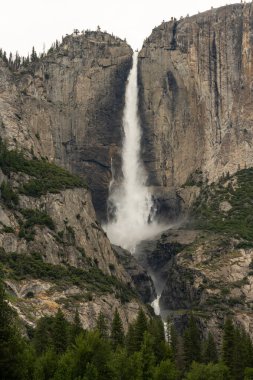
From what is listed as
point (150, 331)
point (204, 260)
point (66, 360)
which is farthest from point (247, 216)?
point (66, 360)

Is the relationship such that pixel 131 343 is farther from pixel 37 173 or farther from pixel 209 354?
pixel 37 173

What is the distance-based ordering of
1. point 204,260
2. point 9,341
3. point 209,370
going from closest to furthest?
point 9,341
point 209,370
point 204,260

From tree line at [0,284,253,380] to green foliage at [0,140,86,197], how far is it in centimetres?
4200

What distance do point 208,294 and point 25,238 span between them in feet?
117

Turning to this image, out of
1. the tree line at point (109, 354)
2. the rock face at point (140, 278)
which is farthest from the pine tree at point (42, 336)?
the rock face at point (140, 278)

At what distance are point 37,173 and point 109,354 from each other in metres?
79.4

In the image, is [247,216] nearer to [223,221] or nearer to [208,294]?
[223,221]

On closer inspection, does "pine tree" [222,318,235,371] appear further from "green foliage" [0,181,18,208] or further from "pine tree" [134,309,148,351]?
"green foliage" [0,181,18,208]

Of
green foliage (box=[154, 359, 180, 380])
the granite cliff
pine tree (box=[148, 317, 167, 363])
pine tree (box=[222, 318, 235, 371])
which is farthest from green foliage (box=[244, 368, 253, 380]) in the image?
the granite cliff

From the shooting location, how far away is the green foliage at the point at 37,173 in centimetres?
17450

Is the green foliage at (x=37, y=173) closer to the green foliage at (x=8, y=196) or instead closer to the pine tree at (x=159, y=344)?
the green foliage at (x=8, y=196)

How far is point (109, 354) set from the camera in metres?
105

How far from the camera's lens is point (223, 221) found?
192625 millimetres

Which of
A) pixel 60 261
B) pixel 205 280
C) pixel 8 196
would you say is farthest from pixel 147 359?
pixel 205 280
